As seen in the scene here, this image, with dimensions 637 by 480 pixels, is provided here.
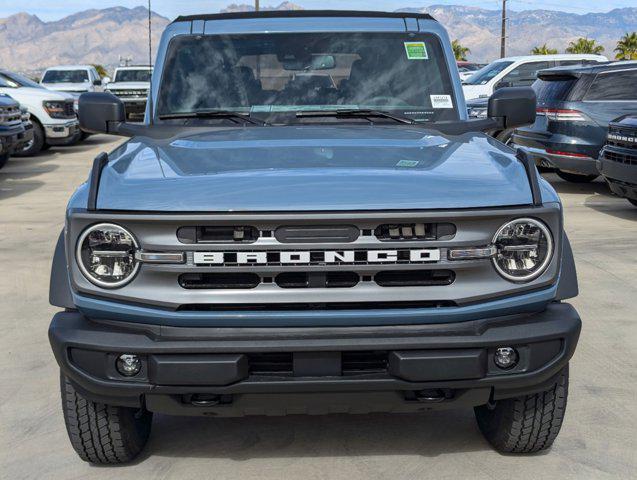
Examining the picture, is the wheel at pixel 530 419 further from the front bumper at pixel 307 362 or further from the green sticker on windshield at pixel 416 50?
the green sticker on windshield at pixel 416 50

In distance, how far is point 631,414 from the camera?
440 cm

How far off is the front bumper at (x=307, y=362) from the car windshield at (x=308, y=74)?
1607 mm

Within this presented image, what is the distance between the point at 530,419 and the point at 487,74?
49.8ft

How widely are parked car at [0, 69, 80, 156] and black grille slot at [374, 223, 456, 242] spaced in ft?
52.6

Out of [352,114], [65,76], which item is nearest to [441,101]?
[352,114]

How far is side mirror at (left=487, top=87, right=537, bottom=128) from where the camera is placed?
4.58m

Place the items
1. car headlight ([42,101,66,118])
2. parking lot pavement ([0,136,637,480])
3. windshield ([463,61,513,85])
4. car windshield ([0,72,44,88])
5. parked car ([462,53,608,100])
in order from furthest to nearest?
car windshield ([0,72,44,88])
car headlight ([42,101,66,118])
windshield ([463,61,513,85])
parked car ([462,53,608,100])
parking lot pavement ([0,136,637,480])

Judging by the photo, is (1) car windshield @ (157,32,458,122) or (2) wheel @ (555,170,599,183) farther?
(2) wheel @ (555,170,599,183)

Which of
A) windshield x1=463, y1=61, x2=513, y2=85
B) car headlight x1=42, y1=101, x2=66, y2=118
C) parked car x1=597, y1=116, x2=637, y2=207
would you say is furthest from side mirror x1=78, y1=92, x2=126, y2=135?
car headlight x1=42, y1=101, x2=66, y2=118

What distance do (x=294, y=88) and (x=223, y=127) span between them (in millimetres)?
459

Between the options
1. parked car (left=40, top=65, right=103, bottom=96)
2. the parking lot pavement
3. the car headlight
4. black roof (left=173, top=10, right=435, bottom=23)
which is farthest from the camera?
parked car (left=40, top=65, right=103, bottom=96)

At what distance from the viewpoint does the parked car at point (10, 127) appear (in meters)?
13.4

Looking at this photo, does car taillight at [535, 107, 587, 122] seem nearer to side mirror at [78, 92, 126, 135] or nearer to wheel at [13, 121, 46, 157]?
side mirror at [78, 92, 126, 135]

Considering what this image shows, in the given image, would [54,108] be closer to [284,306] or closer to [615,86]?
[615,86]
